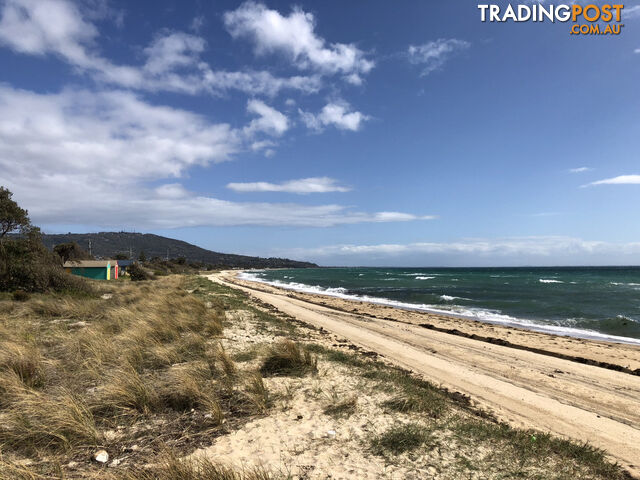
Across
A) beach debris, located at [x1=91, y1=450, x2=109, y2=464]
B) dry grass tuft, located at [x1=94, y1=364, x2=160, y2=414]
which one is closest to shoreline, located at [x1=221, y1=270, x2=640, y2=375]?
dry grass tuft, located at [x1=94, y1=364, x2=160, y2=414]

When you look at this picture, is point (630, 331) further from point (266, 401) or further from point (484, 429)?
point (266, 401)

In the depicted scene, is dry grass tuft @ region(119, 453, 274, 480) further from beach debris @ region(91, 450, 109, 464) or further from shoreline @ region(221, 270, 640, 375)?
shoreline @ region(221, 270, 640, 375)

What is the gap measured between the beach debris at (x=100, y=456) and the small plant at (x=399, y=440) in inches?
127

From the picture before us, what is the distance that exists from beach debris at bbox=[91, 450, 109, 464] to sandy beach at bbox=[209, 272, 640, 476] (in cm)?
629

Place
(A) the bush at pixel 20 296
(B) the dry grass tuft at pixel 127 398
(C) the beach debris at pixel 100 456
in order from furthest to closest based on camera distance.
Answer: (A) the bush at pixel 20 296 < (B) the dry grass tuft at pixel 127 398 < (C) the beach debris at pixel 100 456

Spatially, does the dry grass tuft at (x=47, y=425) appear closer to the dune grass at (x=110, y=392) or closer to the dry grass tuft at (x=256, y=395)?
the dune grass at (x=110, y=392)

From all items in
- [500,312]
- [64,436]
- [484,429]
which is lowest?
[500,312]

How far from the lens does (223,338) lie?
10.3 meters

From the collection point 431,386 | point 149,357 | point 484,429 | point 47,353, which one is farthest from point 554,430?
point 47,353

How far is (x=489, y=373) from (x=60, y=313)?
1590 cm

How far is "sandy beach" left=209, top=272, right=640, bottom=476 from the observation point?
614 centimetres

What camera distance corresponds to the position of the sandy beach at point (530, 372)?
6145 mm

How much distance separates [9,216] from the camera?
955 inches

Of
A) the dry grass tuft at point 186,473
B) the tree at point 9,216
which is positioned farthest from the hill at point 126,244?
the dry grass tuft at point 186,473
